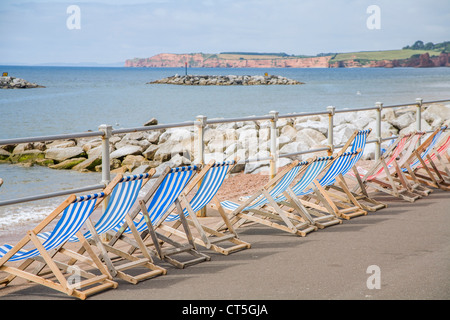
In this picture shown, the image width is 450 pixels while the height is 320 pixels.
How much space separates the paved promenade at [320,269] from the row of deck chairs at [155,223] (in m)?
0.15

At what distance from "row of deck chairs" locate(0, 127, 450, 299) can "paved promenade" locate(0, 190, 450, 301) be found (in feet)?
0.49

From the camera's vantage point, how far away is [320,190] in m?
7.33

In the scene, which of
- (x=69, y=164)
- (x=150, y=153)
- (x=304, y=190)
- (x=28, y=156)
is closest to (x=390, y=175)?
(x=304, y=190)

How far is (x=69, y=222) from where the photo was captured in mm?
4605

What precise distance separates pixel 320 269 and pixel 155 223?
5.13 feet

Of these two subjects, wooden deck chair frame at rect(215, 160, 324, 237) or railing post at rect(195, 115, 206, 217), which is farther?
railing post at rect(195, 115, 206, 217)

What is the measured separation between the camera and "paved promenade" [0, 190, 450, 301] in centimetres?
473

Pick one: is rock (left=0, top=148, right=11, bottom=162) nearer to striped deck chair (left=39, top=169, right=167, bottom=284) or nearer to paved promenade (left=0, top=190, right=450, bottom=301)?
paved promenade (left=0, top=190, right=450, bottom=301)

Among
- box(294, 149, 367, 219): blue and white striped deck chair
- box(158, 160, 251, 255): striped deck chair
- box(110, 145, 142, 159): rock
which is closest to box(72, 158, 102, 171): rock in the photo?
box(110, 145, 142, 159): rock

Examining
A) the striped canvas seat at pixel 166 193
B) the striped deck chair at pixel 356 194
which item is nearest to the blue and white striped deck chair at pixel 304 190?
the striped deck chair at pixel 356 194

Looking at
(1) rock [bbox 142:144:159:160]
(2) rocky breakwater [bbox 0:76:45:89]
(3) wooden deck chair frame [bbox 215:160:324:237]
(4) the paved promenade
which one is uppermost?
(2) rocky breakwater [bbox 0:76:45:89]

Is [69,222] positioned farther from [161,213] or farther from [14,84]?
[14,84]

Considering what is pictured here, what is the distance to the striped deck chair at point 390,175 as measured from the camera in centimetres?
841

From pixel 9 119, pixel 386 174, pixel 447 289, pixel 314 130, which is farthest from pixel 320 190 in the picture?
pixel 9 119
